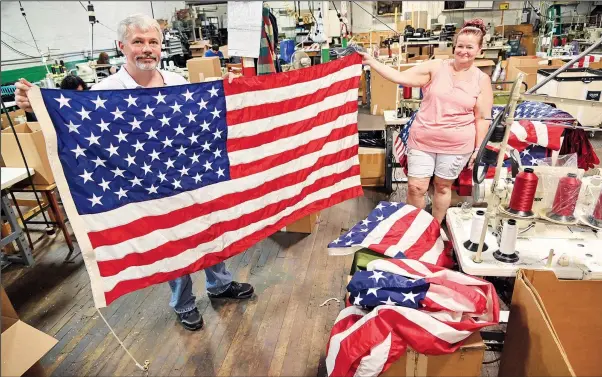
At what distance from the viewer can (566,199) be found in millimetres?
1606

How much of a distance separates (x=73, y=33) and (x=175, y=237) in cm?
644

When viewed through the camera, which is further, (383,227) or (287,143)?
(287,143)

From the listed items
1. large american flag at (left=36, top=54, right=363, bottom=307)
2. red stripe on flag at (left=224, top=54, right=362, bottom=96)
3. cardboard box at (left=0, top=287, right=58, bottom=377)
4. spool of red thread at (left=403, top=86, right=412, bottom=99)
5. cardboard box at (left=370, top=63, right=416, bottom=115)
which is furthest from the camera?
cardboard box at (left=370, top=63, right=416, bottom=115)

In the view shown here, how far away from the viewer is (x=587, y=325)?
63.2 inches

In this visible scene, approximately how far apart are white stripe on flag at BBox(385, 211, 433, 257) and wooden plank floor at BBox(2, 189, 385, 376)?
714 millimetres

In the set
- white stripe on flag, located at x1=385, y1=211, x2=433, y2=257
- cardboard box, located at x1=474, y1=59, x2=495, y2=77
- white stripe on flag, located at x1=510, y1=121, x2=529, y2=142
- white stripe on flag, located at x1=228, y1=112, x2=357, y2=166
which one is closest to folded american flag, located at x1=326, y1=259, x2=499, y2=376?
white stripe on flag, located at x1=385, y1=211, x2=433, y2=257

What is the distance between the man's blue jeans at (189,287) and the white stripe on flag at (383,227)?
1041 mm

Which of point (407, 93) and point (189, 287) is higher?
point (407, 93)

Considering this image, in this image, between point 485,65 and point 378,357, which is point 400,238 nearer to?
point 378,357

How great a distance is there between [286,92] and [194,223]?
3.21ft

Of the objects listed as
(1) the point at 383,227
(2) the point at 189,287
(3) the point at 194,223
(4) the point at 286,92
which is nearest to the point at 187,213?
(3) the point at 194,223

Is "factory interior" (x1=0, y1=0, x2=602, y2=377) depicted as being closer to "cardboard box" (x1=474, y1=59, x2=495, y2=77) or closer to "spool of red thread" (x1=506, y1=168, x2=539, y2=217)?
"spool of red thread" (x1=506, y1=168, x2=539, y2=217)

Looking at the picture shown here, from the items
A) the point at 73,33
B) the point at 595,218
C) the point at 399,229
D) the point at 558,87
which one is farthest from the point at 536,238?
the point at 73,33

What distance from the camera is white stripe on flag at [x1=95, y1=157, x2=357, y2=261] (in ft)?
6.21
